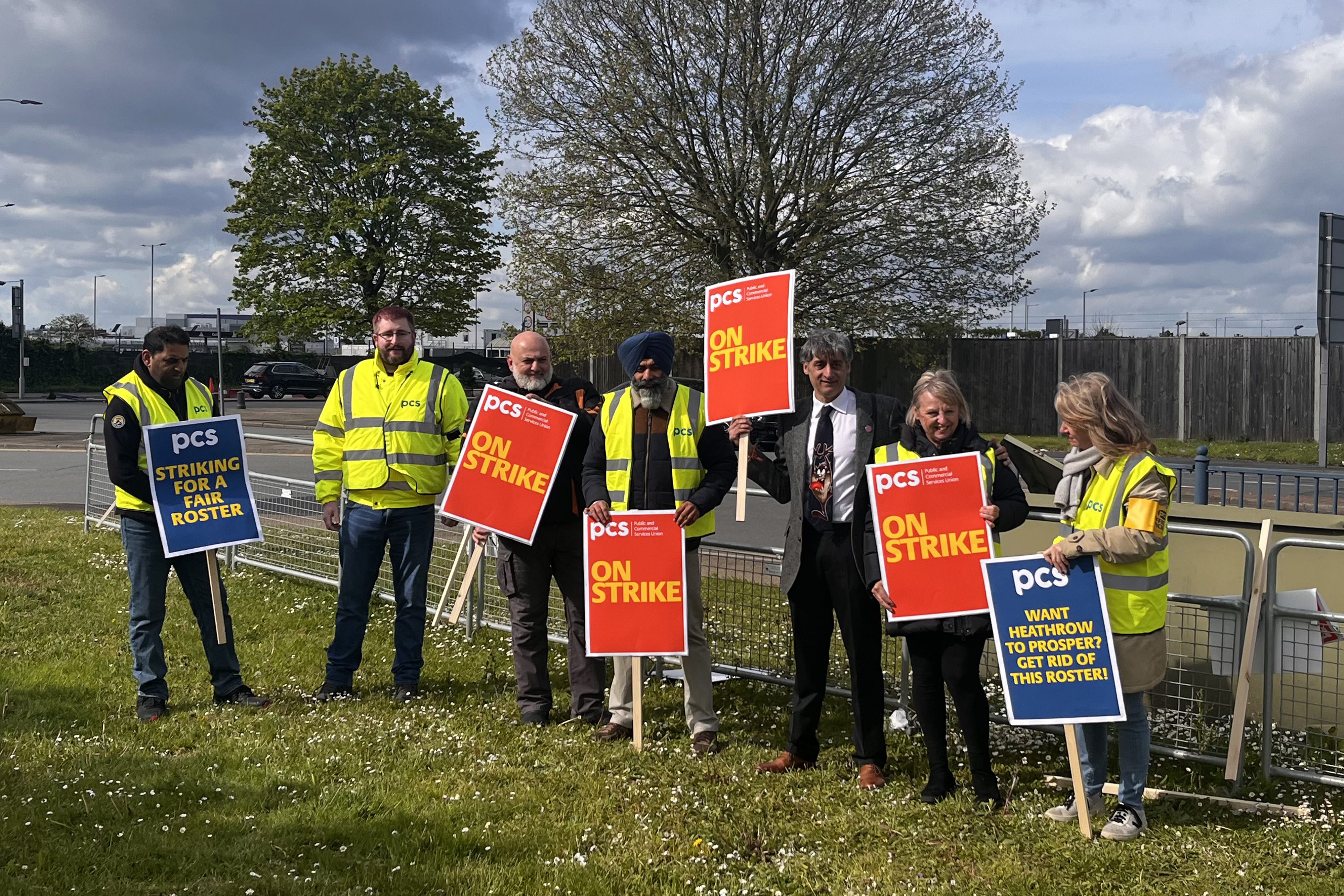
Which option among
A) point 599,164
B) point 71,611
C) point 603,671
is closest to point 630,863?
point 603,671

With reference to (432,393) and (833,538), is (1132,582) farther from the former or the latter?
(432,393)

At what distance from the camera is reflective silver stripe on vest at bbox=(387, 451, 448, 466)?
646cm

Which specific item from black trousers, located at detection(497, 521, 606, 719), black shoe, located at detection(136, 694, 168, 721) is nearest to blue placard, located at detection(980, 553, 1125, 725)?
black trousers, located at detection(497, 521, 606, 719)

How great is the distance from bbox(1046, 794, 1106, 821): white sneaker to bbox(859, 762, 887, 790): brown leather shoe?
0.74m

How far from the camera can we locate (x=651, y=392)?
18.9 ft

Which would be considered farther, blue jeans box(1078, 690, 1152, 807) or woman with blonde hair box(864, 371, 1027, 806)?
woman with blonde hair box(864, 371, 1027, 806)

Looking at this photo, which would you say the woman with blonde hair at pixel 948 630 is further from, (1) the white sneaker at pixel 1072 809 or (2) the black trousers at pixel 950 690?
(1) the white sneaker at pixel 1072 809

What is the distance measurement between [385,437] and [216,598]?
1.29 metres

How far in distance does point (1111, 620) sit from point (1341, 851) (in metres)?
1.23

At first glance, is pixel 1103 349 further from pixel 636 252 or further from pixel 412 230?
pixel 412 230

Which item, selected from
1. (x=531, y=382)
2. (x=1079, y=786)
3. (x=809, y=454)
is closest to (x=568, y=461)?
(x=531, y=382)

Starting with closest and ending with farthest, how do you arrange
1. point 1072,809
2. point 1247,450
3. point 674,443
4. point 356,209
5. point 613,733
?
point 1072,809, point 674,443, point 613,733, point 1247,450, point 356,209

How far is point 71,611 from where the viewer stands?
8.53 meters

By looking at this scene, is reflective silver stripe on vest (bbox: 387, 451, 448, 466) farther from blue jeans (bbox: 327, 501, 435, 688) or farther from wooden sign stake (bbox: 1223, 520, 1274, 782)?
wooden sign stake (bbox: 1223, 520, 1274, 782)
